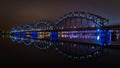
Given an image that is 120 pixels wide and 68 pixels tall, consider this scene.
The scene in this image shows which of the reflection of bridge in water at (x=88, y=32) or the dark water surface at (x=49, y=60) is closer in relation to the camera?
the dark water surface at (x=49, y=60)

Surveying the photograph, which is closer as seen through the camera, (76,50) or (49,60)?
(49,60)

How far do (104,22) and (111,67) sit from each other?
51.7 metres

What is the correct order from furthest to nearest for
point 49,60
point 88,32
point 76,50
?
point 88,32 < point 76,50 < point 49,60

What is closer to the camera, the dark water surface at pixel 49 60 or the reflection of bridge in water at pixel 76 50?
the dark water surface at pixel 49 60

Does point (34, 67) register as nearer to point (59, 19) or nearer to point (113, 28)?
point (113, 28)

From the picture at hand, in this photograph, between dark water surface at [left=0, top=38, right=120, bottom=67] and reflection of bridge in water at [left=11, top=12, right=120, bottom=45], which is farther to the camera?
reflection of bridge in water at [left=11, top=12, right=120, bottom=45]

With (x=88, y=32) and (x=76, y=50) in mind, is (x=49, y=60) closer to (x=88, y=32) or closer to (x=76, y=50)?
(x=76, y=50)

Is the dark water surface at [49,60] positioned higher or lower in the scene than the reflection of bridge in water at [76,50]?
higher

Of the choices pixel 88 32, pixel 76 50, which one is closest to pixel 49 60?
pixel 76 50

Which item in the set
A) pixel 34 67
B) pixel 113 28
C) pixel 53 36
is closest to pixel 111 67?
pixel 34 67

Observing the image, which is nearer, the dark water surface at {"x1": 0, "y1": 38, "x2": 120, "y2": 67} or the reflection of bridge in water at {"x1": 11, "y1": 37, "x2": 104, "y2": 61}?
the dark water surface at {"x1": 0, "y1": 38, "x2": 120, "y2": 67}

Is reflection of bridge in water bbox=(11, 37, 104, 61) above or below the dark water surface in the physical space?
below

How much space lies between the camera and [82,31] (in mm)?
70875

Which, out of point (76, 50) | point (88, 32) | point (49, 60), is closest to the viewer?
point (49, 60)
